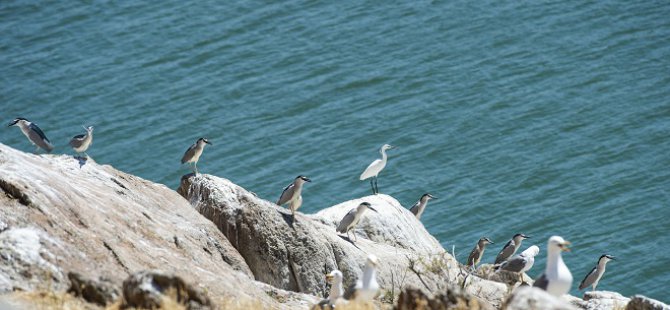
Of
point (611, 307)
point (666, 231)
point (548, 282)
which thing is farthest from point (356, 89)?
point (548, 282)

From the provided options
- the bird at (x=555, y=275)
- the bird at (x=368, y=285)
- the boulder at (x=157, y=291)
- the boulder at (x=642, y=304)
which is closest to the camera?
the boulder at (x=157, y=291)

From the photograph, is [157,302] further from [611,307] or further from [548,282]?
[611,307]

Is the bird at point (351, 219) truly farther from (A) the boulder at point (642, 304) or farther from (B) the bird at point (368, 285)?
(B) the bird at point (368, 285)

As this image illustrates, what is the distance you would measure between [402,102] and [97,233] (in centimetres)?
3087

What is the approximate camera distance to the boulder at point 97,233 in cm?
1714

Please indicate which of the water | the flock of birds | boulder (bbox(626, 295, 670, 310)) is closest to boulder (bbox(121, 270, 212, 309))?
the flock of birds

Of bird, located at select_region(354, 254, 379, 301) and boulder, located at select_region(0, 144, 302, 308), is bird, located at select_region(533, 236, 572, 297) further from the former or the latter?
boulder, located at select_region(0, 144, 302, 308)

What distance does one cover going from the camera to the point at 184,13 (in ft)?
195

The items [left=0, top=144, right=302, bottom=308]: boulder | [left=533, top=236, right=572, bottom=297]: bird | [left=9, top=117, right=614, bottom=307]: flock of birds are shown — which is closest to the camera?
[left=533, top=236, right=572, bottom=297]: bird

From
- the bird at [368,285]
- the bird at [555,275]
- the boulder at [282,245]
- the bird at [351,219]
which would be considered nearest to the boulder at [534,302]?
the bird at [555,275]

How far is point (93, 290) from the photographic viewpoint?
1641 cm

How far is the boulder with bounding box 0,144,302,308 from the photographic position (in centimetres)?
1714

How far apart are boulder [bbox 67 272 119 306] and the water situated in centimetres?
2211

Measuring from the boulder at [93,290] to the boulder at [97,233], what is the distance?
0.84 ft
